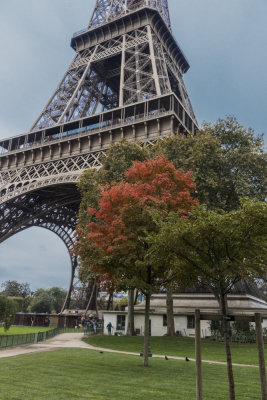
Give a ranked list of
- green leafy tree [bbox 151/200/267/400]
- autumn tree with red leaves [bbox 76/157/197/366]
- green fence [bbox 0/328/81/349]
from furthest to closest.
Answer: green fence [bbox 0/328/81/349], autumn tree with red leaves [bbox 76/157/197/366], green leafy tree [bbox 151/200/267/400]

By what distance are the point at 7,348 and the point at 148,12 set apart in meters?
53.1

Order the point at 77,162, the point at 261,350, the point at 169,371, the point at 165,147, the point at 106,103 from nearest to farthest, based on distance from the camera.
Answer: the point at 261,350
the point at 169,371
the point at 165,147
the point at 77,162
the point at 106,103

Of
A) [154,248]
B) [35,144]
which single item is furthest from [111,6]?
[154,248]

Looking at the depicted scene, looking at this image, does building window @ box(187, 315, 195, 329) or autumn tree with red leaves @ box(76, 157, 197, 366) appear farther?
building window @ box(187, 315, 195, 329)

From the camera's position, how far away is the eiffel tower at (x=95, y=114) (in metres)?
39.9

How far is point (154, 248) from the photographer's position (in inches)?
372

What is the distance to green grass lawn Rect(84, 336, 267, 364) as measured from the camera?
725 inches

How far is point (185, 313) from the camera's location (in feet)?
103

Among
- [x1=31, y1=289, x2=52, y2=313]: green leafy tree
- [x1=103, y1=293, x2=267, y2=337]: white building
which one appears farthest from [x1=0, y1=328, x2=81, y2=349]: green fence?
[x1=31, y1=289, x2=52, y2=313]: green leafy tree

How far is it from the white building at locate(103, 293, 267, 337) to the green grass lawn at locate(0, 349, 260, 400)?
1693 cm

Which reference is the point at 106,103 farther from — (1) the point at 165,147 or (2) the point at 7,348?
(2) the point at 7,348

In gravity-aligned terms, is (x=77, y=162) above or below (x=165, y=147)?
above

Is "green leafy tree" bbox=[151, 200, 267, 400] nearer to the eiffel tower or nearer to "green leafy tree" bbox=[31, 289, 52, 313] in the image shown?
the eiffel tower

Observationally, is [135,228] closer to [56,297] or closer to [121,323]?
[121,323]
